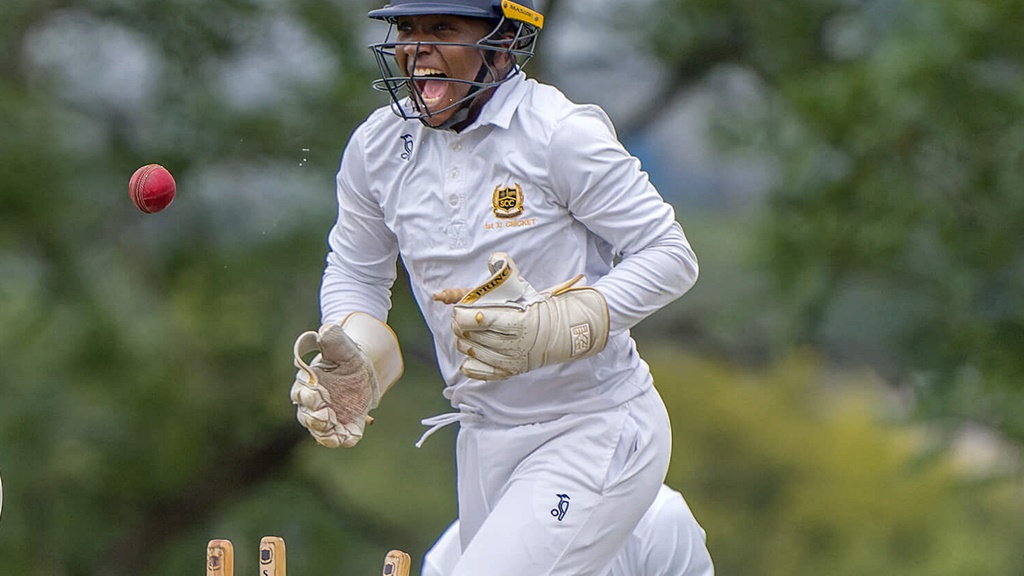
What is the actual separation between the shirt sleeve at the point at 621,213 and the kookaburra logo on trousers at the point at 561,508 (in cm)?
35

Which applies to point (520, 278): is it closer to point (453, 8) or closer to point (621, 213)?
point (621, 213)

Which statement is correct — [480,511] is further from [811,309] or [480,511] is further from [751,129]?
[751,129]

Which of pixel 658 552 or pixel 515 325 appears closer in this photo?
pixel 515 325

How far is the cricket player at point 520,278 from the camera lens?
3082mm

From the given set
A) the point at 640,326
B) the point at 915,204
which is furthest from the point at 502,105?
the point at 640,326

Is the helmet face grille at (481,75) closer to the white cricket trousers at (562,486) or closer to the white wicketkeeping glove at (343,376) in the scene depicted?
the white wicketkeeping glove at (343,376)

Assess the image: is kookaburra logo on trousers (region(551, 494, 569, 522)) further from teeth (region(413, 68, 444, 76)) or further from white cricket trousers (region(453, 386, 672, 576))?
teeth (region(413, 68, 444, 76))

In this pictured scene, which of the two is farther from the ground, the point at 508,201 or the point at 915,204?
the point at 508,201

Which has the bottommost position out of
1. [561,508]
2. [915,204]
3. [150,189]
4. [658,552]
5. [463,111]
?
[915,204]

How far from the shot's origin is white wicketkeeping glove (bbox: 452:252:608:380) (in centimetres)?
294

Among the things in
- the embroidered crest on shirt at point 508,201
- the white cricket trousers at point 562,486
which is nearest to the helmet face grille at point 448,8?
the embroidered crest on shirt at point 508,201

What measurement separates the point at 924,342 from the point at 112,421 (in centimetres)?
482

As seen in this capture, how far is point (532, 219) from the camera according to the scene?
3162 mm

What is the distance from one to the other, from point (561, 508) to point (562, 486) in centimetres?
5
